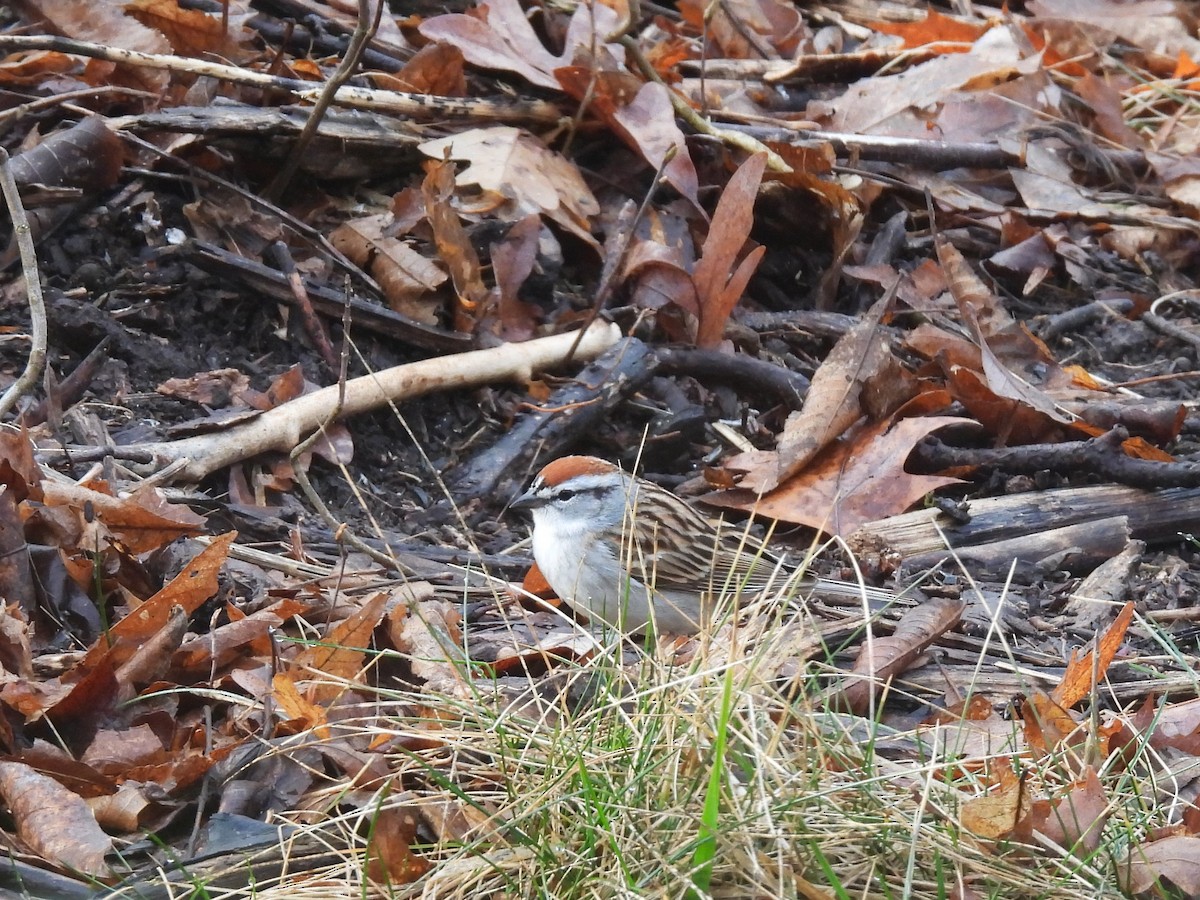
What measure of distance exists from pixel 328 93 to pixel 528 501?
1.80m

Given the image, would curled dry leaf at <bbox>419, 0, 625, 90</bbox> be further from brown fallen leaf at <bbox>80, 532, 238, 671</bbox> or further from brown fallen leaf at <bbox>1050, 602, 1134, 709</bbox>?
brown fallen leaf at <bbox>1050, 602, 1134, 709</bbox>

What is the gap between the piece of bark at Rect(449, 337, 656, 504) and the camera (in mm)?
5590

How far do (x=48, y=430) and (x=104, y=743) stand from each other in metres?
1.73

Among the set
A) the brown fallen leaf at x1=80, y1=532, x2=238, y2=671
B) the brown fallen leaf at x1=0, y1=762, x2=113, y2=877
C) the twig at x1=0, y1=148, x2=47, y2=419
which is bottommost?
the brown fallen leaf at x1=80, y1=532, x2=238, y2=671

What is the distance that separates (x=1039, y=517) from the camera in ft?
17.6

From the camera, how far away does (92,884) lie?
296cm

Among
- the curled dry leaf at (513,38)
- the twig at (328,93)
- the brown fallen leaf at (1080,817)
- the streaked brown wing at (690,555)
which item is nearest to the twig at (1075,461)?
the streaked brown wing at (690,555)

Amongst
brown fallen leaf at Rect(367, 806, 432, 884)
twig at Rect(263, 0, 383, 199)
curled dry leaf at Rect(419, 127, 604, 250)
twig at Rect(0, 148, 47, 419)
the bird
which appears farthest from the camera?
curled dry leaf at Rect(419, 127, 604, 250)

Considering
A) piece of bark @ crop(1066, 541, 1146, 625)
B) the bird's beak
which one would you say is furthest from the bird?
piece of bark @ crop(1066, 541, 1146, 625)

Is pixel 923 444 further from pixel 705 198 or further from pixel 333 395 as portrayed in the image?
pixel 333 395

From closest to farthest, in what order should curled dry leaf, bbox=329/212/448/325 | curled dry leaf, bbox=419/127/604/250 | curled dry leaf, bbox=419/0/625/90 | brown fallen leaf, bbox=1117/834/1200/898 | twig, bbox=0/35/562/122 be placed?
1. brown fallen leaf, bbox=1117/834/1200/898
2. twig, bbox=0/35/562/122
3. curled dry leaf, bbox=329/212/448/325
4. curled dry leaf, bbox=419/127/604/250
5. curled dry leaf, bbox=419/0/625/90

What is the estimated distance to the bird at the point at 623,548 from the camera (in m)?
4.84

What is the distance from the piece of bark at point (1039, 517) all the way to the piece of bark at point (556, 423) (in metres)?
1.22

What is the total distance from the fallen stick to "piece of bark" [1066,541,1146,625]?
2.24 metres
